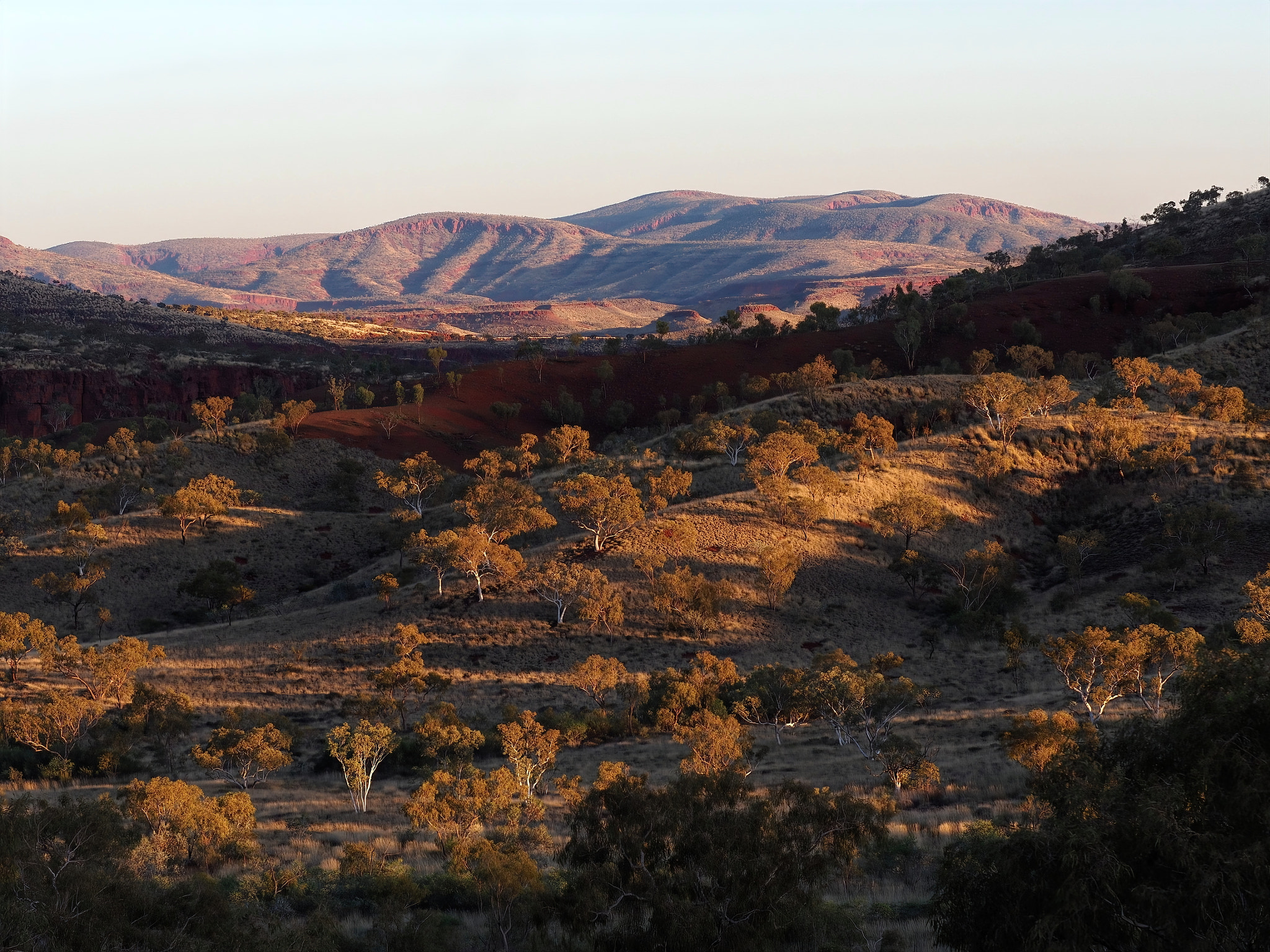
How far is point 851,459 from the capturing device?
2864 inches

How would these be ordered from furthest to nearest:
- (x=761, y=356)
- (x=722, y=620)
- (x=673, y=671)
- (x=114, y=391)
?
1. (x=114, y=391)
2. (x=761, y=356)
3. (x=722, y=620)
4. (x=673, y=671)

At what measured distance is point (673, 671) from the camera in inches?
1716

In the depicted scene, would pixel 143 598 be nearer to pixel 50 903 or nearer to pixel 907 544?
pixel 907 544

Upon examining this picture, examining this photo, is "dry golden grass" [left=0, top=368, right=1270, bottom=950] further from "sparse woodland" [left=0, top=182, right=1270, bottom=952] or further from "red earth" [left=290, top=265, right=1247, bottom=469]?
"red earth" [left=290, top=265, right=1247, bottom=469]

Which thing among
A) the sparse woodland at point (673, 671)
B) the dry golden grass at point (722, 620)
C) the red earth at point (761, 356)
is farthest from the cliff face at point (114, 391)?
the dry golden grass at point (722, 620)

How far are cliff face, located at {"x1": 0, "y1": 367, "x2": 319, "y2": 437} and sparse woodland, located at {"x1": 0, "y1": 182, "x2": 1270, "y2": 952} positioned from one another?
117ft

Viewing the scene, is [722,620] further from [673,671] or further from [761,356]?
[761,356]

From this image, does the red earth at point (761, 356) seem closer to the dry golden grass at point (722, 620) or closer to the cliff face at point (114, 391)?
the cliff face at point (114, 391)

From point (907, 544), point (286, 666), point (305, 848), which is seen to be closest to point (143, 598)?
point (286, 666)

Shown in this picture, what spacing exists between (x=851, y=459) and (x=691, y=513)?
49.1 ft

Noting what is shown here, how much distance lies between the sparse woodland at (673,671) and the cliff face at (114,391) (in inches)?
1402

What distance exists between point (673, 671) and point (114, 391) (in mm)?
137605

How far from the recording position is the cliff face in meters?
144

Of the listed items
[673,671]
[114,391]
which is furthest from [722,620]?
[114,391]
